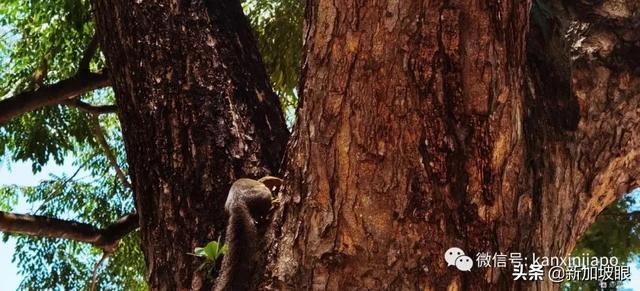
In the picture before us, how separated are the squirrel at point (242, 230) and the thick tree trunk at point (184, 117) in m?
0.11

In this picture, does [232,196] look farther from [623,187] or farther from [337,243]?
[623,187]

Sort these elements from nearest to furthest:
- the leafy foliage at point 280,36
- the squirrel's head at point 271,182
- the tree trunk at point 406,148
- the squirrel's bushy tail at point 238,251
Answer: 1. the tree trunk at point 406,148
2. the squirrel's bushy tail at point 238,251
3. the squirrel's head at point 271,182
4. the leafy foliage at point 280,36

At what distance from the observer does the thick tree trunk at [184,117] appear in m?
2.30

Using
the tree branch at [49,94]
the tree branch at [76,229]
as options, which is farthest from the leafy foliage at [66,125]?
the tree branch at [76,229]

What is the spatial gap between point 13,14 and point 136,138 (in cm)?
340

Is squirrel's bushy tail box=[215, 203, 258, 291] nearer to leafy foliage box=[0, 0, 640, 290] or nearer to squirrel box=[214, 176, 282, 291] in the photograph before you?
squirrel box=[214, 176, 282, 291]

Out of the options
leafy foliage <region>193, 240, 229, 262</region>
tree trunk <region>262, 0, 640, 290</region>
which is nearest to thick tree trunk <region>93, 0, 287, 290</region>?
leafy foliage <region>193, 240, 229, 262</region>

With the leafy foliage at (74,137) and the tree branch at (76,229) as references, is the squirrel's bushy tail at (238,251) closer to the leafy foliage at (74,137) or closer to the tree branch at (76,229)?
the tree branch at (76,229)

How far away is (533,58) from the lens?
7.82 ft

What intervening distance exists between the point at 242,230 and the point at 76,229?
4.54 feet

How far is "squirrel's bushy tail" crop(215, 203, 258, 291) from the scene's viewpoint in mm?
2096

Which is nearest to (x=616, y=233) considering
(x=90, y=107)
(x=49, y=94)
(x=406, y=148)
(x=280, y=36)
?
(x=280, y=36)

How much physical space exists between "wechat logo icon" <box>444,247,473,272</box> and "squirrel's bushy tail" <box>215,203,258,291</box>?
438 millimetres

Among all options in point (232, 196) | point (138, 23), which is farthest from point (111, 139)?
point (232, 196)
